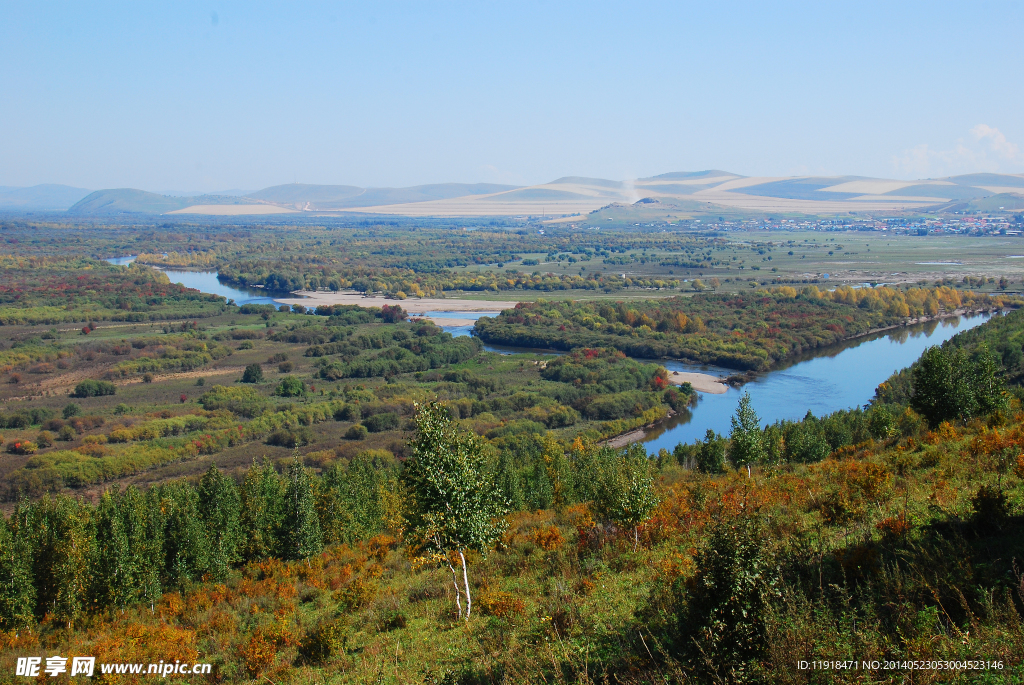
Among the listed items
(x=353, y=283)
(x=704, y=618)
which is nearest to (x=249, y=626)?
(x=704, y=618)

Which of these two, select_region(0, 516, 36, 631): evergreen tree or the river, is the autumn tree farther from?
the river

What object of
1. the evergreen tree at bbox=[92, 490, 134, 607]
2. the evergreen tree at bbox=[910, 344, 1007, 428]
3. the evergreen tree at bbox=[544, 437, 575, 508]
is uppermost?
the evergreen tree at bbox=[910, 344, 1007, 428]

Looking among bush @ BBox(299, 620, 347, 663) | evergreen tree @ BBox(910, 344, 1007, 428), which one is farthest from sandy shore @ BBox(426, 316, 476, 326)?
bush @ BBox(299, 620, 347, 663)

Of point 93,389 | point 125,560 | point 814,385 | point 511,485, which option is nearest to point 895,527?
point 511,485

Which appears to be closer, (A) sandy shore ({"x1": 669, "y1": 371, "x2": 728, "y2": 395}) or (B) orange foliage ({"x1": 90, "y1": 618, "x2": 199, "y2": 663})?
(B) orange foliage ({"x1": 90, "y1": 618, "x2": 199, "y2": 663})

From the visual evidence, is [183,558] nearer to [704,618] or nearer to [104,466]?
[704,618]

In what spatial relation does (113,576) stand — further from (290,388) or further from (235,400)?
(290,388)

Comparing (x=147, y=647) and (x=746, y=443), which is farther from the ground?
(x=147, y=647)
